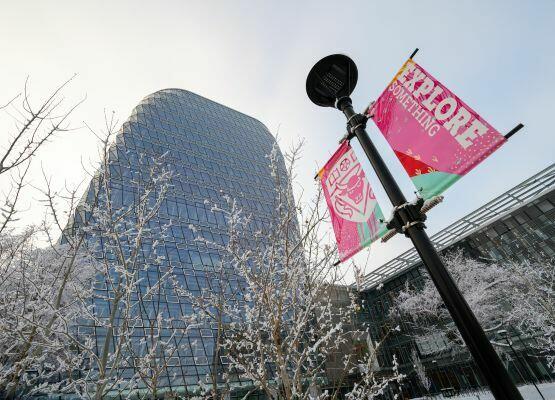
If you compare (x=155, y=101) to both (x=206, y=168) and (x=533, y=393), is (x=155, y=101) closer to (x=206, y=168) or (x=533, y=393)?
(x=206, y=168)

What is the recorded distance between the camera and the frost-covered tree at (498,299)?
793 inches

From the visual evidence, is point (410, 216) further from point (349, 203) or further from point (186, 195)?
point (186, 195)

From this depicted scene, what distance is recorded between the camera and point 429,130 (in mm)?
2791

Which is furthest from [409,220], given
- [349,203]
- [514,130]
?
[349,203]

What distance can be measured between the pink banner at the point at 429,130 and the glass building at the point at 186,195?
17247mm

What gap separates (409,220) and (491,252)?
3244 centimetres

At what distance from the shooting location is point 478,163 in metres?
2.34

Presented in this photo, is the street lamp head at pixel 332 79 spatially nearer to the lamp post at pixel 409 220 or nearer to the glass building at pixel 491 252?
the lamp post at pixel 409 220

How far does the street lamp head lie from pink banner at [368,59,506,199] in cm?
40

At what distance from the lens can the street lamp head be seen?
10.4 ft

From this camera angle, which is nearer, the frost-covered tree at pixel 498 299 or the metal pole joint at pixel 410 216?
the metal pole joint at pixel 410 216

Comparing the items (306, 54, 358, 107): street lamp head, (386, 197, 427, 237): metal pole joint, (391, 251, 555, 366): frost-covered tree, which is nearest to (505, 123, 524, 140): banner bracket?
(386, 197, 427, 237): metal pole joint

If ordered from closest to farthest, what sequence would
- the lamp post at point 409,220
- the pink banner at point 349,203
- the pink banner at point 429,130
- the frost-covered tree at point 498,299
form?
the lamp post at point 409,220
the pink banner at point 429,130
the pink banner at point 349,203
the frost-covered tree at point 498,299

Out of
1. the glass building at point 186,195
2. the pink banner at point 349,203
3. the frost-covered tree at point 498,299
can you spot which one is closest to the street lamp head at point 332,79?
the pink banner at point 349,203
